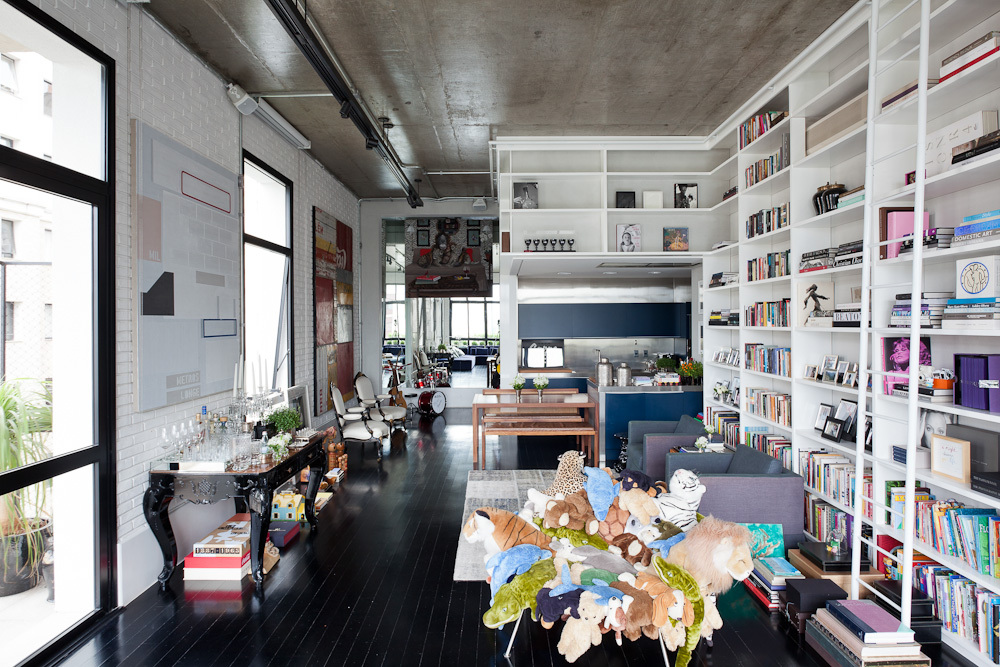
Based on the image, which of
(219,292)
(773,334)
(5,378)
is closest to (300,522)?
(219,292)

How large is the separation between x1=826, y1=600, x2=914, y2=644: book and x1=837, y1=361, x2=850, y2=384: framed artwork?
5.05 feet

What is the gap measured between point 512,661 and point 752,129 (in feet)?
15.9

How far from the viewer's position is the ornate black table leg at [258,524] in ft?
12.3

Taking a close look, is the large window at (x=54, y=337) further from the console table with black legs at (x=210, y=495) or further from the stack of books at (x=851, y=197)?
the stack of books at (x=851, y=197)

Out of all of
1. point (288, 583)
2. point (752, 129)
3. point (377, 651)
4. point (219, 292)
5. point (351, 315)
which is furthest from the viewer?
point (351, 315)

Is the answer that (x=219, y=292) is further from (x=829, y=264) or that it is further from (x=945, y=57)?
(x=945, y=57)

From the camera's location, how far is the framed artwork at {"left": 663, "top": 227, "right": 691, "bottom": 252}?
21.6 ft

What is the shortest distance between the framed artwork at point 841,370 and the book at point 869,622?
1541mm

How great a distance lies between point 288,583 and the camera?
3.82m

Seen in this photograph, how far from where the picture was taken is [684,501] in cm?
363

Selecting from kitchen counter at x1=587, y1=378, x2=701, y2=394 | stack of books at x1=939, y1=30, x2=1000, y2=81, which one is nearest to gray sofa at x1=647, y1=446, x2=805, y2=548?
stack of books at x1=939, y1=30, x2=1000, y2=81

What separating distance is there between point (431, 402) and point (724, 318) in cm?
605

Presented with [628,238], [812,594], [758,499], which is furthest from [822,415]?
[628,238]

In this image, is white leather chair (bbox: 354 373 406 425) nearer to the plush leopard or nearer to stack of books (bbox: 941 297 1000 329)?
the plush leopard
